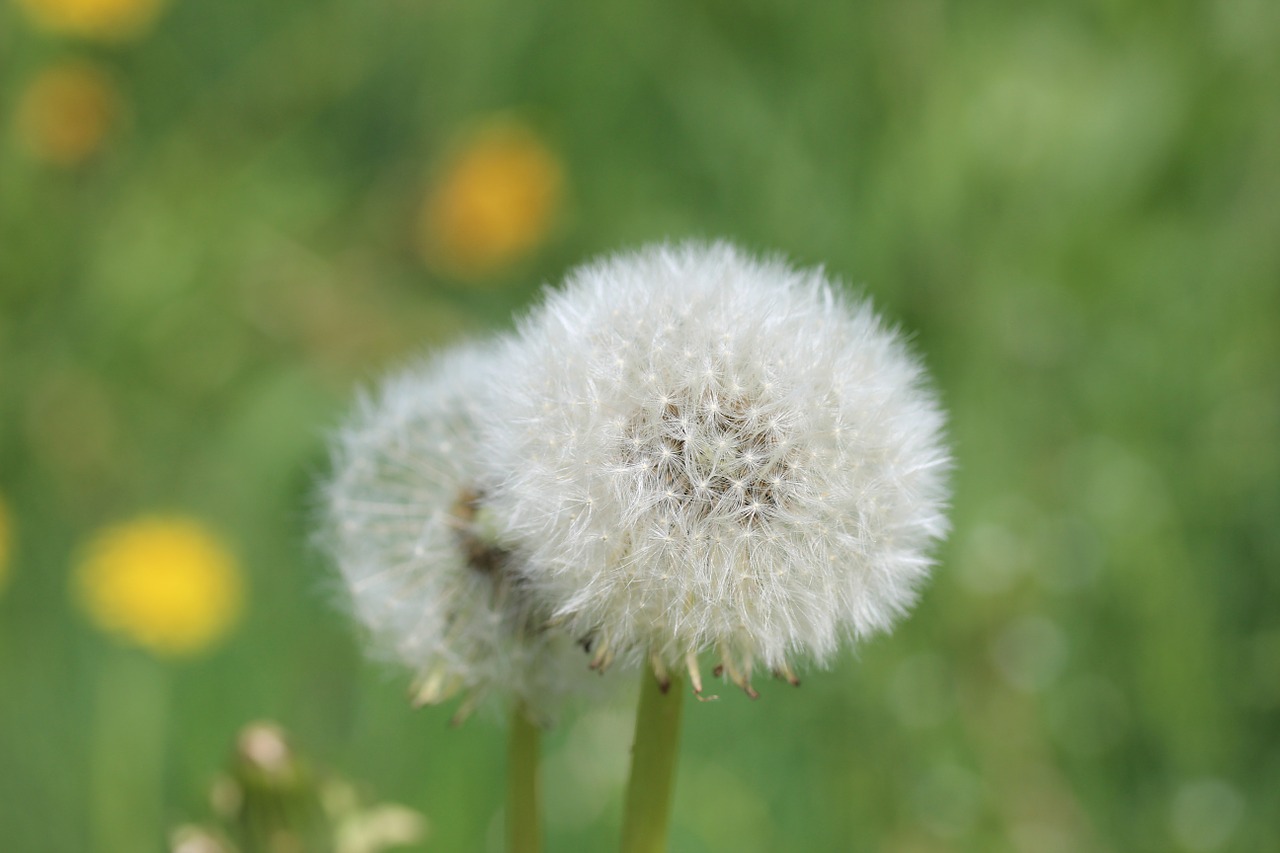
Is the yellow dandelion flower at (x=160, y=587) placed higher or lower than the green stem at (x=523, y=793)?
higher

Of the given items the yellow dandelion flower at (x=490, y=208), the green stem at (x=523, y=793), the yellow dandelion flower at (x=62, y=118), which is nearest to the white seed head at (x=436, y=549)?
the green stem at (x=523, y=793)

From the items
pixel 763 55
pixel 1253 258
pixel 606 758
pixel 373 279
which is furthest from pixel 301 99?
pixel 1253 258

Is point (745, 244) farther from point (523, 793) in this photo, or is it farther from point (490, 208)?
point (523, 793)

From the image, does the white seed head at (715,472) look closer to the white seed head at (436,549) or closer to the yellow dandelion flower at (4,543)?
the white seed head at (436,549)

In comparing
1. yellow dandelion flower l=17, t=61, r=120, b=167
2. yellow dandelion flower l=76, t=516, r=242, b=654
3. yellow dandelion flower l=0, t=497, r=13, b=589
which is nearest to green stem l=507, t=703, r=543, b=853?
yellow dandelion flower l=76, t=516, r=242, b=654

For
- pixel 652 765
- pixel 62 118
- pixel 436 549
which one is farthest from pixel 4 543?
pixel 652 765

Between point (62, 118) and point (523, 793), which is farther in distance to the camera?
point (62, 118)
